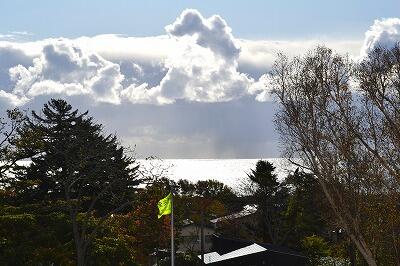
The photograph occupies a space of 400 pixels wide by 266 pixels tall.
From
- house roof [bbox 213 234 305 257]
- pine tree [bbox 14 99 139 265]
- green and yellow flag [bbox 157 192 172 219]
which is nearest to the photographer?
green and yellow flag [bbox 157 192 172 219]

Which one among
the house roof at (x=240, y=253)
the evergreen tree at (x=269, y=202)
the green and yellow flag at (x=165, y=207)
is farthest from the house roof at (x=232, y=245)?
the green and yellow flag at (x=165, y=207)

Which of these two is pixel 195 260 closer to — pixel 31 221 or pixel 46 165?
pixel 46 165

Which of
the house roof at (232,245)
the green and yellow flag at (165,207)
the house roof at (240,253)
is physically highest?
the green and yellow flag at (165,207)

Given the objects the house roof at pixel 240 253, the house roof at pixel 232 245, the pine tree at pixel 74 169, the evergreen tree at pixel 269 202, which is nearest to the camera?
the pine tree at pixel 74 169

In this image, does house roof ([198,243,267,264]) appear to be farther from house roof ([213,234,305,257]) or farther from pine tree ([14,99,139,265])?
pine tree ([14,99,139,265])

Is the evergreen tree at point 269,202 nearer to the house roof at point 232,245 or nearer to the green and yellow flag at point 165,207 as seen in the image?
the house roof at point 232,245

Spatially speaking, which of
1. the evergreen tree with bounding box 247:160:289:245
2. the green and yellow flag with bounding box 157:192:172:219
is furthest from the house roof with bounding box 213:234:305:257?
the green and yellow flag with bounding box 157:192:172:219

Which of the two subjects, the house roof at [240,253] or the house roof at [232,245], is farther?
the house roof at [232,245]

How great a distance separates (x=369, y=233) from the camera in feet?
115

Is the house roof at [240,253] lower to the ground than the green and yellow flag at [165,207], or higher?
lower

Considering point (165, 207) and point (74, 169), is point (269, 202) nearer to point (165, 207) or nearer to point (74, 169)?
point (74, 169)

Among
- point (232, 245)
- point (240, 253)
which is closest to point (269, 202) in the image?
point (232, 245)

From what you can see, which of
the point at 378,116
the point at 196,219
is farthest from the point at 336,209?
the point at 196,219

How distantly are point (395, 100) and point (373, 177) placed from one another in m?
3.97
